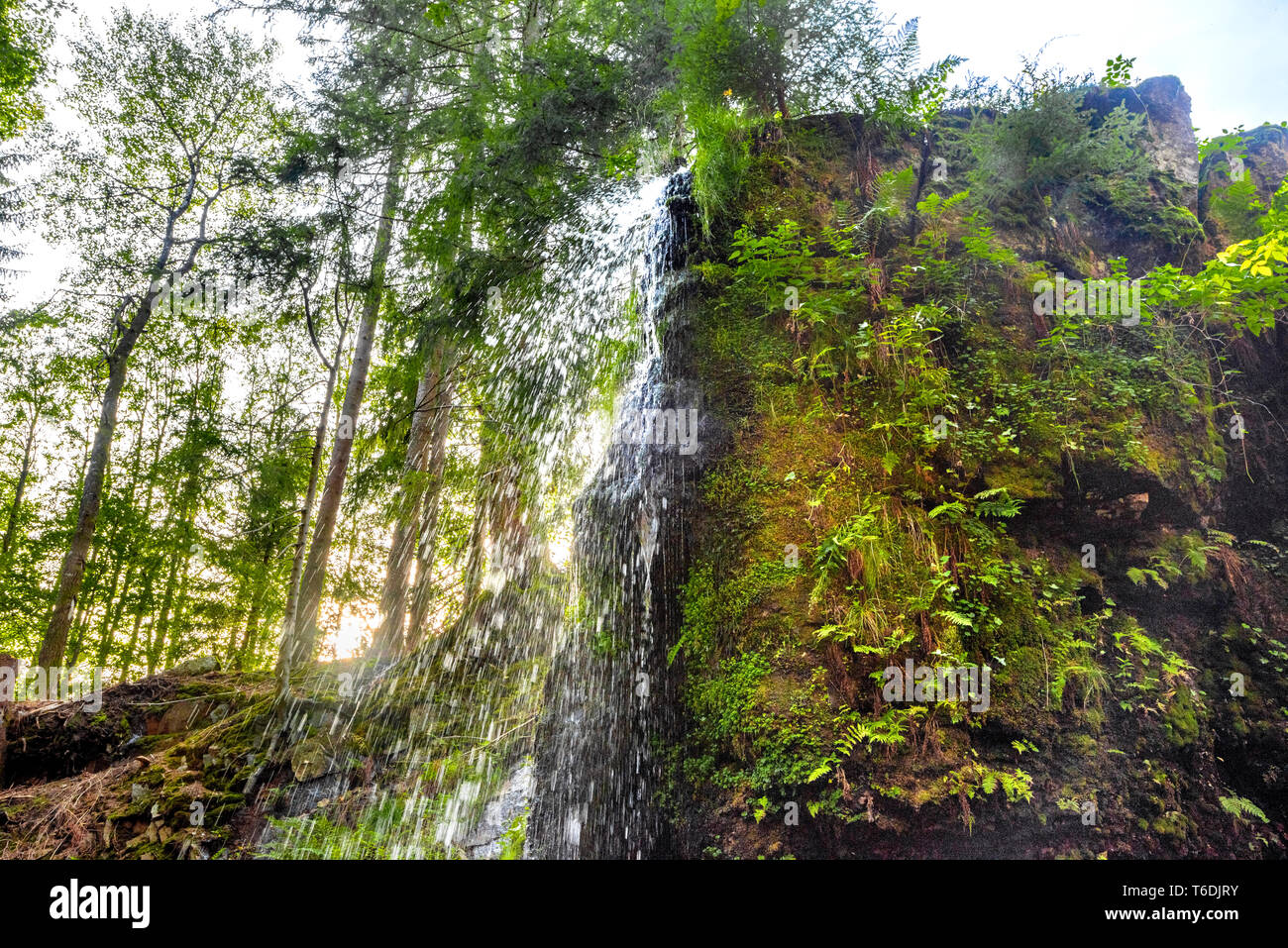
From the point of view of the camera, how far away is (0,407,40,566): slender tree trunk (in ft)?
43.4

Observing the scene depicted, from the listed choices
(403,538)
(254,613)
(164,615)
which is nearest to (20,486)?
(164,615)

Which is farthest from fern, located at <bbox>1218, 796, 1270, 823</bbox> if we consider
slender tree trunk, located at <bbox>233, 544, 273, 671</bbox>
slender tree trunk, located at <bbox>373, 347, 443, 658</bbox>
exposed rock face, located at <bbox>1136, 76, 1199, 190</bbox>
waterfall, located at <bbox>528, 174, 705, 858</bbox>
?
slender tree trunk, located at <bbox>233, 544, 273, 671</bbox>

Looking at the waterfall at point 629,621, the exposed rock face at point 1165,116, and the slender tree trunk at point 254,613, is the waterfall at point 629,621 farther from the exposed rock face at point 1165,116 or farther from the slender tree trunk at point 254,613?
the slender tree trunk at point 254,613

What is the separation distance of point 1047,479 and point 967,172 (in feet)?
11.2

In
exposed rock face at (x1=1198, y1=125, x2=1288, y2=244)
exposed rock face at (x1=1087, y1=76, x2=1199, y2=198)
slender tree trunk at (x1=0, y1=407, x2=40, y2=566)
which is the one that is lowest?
slender tree trunk at (x1=0, y1=407, x2=40, y2=566)

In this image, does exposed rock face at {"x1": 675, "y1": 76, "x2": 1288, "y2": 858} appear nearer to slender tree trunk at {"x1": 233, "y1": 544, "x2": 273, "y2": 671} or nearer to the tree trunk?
slender tree trunk at {"x1": 233, "y1": 544, "x2": 273, "y2": 671}

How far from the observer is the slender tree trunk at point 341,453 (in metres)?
7.88

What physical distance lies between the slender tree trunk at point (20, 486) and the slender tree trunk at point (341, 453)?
33.3ft

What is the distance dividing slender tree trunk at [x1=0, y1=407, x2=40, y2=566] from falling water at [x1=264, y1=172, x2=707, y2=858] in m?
11.7

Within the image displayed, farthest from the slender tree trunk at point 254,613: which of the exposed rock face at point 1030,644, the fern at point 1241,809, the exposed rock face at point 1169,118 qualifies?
the exposed rock face at point 1169,118

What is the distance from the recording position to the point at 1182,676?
4055 millimetres

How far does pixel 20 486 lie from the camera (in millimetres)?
13516

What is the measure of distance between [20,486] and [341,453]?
11.1 m

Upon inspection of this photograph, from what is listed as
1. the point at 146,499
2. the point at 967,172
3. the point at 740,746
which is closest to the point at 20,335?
the point at 146,499
